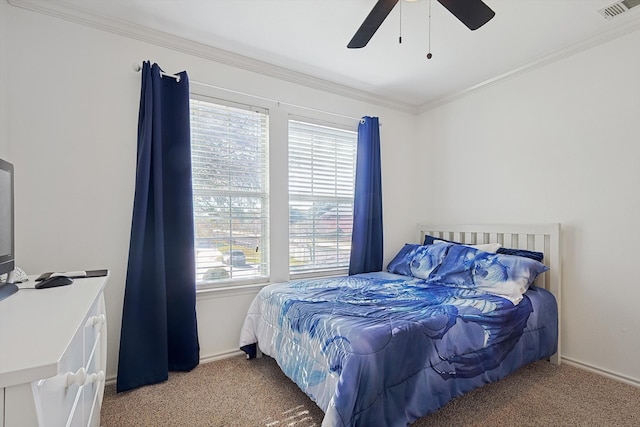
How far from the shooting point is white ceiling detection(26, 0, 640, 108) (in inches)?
79.3

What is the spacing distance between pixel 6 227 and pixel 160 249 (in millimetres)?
836

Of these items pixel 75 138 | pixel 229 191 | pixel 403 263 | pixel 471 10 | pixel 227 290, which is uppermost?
pixel 471 10

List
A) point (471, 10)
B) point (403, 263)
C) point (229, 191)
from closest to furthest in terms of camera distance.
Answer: point (471, 10) < point (229, 191) < point (403, 263)

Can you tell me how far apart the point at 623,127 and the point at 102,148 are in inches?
143

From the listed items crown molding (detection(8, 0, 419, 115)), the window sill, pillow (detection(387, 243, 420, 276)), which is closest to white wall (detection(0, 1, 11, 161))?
crown molding (detection(8, 0, 419, 115))

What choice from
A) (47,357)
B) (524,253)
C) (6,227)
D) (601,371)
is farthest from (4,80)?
(601,371)

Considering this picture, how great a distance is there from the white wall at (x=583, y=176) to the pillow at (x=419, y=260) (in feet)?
2.12

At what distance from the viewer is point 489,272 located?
7.85 feet

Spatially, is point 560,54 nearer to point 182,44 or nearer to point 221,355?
point 182,44

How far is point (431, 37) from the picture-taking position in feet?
7.63

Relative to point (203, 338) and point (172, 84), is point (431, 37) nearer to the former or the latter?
point (172, 84)

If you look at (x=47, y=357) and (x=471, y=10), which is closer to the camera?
(x=47, y=357)

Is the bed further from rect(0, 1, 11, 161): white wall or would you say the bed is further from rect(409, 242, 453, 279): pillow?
rect(0, 1, 11, 161): white wall

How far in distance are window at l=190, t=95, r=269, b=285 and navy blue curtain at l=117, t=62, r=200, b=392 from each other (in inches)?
7.0
